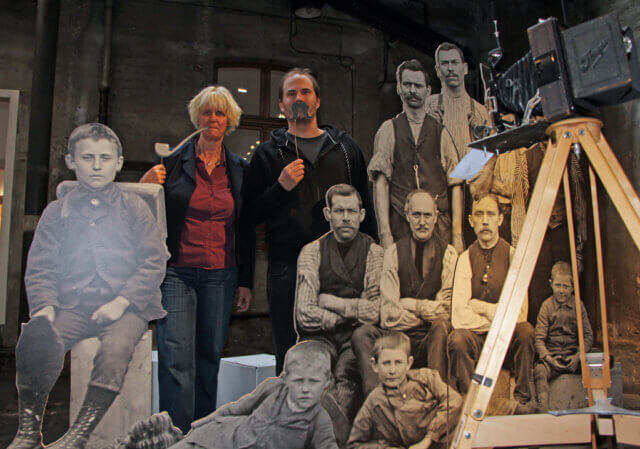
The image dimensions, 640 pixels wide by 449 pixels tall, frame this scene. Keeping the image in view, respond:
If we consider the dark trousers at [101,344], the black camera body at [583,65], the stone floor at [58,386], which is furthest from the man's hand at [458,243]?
the stone floor at [58,386]

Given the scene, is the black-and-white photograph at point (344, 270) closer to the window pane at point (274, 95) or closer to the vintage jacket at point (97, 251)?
the vintage jacket at point (97, 251)

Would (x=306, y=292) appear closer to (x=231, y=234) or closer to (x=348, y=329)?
(x=348, y=329)

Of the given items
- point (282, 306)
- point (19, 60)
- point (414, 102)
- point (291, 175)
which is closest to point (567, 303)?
point (414, 102)

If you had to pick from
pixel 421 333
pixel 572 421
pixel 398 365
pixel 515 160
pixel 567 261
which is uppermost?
pixel 515 160

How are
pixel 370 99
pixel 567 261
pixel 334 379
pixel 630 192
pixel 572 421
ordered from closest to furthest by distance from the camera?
pixel 630 192 → pixel 572 421 → pixel 334 379 → pixel 567 261 → pixel 370 99

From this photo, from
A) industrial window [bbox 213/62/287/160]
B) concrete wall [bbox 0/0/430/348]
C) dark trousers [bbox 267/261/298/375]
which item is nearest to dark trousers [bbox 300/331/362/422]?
dark trousers [bbox 267/261/298/375]

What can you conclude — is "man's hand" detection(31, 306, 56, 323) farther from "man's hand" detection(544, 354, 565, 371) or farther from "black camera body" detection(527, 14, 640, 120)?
"man's hand" detection(544, 354, 565, 371)

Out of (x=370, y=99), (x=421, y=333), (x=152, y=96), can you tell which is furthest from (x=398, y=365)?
(x=152, y=96)

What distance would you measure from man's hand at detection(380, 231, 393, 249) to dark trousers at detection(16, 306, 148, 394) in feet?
4.20

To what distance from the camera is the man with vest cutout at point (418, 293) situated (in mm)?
2342

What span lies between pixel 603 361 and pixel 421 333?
0.81 metres

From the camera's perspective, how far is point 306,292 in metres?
2.30

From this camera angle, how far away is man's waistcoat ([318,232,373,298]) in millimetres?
2320

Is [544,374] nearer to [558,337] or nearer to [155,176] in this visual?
[558,337]
